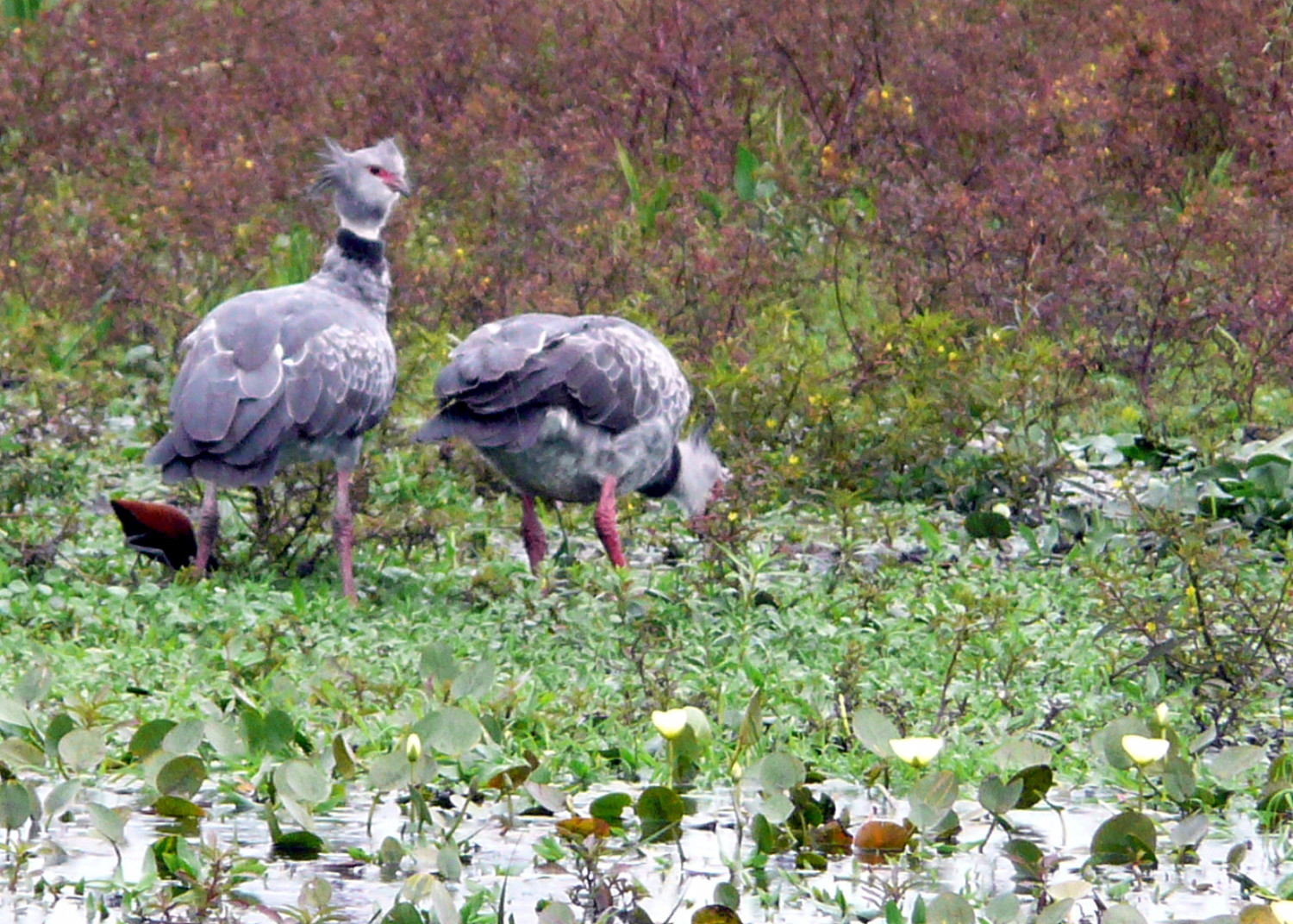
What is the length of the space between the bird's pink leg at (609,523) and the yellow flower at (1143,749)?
2.70 m

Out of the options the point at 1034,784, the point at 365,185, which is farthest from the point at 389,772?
the point at 365,185

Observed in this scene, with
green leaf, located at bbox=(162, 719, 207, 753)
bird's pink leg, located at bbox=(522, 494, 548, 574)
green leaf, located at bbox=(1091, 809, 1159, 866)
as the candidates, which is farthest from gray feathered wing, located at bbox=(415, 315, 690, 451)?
green leaf, located at bbox=(1091, 809, 1159, 866)

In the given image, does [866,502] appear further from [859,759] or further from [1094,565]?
[859,759]

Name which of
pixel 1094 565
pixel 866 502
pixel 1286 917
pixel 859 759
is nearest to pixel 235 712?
pixel 859 759

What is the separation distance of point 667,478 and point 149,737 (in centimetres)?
283

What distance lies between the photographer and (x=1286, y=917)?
2891mm

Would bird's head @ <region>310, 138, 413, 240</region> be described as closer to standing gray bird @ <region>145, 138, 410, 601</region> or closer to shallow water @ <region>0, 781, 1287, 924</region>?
standing gray bird @ <region>145, 138, 410, 601</region>

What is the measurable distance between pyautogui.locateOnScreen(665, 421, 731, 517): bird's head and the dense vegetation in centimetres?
11

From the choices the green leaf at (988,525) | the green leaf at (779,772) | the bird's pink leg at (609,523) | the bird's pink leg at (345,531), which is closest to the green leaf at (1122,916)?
the green leaf at (779,772)

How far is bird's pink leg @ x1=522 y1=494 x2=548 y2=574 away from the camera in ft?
20.4

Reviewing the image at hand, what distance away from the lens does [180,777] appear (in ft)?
12.0

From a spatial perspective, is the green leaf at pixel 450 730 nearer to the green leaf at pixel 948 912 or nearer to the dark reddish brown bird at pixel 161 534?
the green leaf at pixel 948 912

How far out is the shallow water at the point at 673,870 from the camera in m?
3.41

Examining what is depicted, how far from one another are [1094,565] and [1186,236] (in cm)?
385
